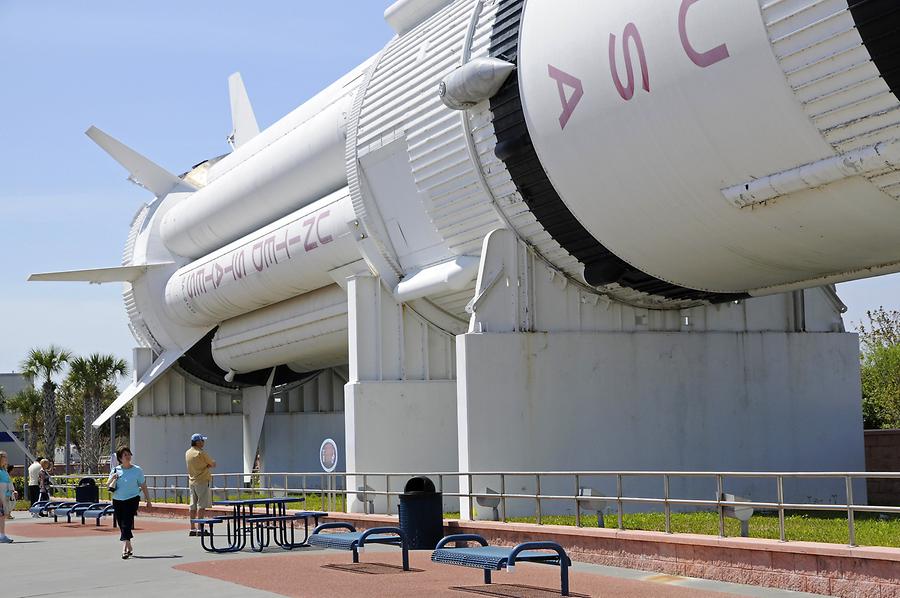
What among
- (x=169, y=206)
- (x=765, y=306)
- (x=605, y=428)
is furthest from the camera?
(x=169, y=206)

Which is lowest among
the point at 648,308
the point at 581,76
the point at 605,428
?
the point at 605,428

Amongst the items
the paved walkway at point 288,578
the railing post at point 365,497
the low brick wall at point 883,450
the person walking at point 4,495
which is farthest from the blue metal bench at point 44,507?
the low brick wall at point 883,450

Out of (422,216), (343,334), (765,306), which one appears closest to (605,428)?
(765,306)

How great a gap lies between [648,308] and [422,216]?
3870 millimetres

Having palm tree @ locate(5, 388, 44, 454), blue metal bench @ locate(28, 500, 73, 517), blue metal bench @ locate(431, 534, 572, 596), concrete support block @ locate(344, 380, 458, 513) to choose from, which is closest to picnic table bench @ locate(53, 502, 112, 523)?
blue metal bench @ locate(28, 500, 73, 517)

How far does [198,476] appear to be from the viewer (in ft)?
55.0

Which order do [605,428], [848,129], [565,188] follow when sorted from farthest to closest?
1. [605,428]
2. [565,188]
3. [848,129]

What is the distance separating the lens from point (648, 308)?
1681 centimetres

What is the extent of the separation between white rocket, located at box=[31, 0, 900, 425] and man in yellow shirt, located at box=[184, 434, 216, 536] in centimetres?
422

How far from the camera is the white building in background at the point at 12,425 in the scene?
56.0 meters

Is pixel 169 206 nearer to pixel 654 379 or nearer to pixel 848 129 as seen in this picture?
pixel 654 379

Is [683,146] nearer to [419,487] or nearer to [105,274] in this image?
[419,487]

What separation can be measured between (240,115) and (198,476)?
17958 mm

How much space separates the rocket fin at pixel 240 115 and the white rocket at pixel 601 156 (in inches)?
285
